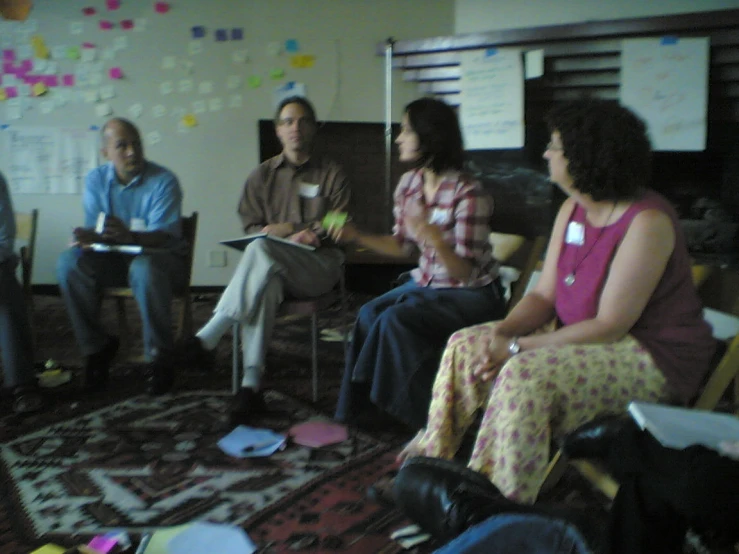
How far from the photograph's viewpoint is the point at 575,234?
1.58 metres

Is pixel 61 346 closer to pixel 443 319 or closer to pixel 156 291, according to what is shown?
pixel 156 291

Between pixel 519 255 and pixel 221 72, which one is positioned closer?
pixel 519 255

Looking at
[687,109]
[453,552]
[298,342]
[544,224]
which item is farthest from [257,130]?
[453,552]

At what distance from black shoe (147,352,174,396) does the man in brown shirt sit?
96 millimetres

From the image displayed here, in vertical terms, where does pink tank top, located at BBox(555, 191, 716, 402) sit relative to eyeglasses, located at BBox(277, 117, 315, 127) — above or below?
below

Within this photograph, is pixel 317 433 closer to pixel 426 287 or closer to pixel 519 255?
pixel 426 287

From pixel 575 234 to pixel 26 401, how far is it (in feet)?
6.32

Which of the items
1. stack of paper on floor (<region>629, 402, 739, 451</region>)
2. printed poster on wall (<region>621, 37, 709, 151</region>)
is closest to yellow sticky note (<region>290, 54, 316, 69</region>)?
printed poster on wall (<region>621, 37, 709, 151</region>)

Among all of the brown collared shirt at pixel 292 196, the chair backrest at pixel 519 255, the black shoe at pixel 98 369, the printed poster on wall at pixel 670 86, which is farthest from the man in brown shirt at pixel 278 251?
the printed poster on wall at pixel 670 86

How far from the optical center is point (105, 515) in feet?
5.09

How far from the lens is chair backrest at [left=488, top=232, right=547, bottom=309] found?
2.10 m

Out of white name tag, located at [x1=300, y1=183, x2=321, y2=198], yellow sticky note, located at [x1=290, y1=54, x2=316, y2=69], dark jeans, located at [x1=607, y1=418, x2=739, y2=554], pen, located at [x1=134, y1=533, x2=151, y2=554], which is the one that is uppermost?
yellow sticky note, located at [x1=290, y1=54, x2=316, y2=69]

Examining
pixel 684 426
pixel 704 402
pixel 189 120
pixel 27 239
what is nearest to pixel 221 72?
pixel 189 120

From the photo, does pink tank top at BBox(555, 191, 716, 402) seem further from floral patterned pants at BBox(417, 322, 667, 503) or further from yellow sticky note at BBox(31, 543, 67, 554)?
yellow sticky note at BBox(31, 543, 67, 554)
